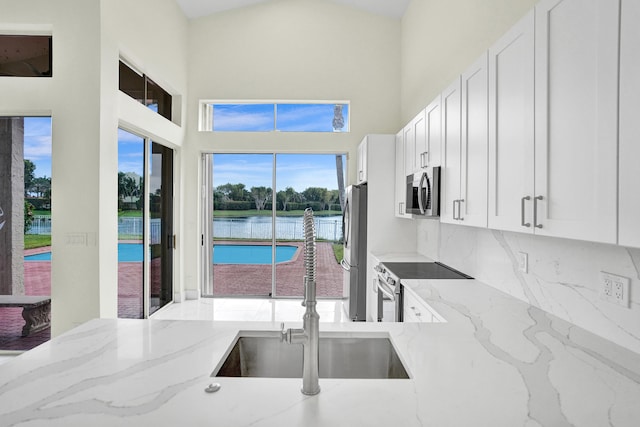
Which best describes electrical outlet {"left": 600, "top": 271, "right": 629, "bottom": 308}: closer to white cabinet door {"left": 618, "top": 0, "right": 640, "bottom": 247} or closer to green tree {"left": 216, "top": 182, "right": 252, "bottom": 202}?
white cabinet door {"left": 618, "top": 0, "right": 640, "bottom": 247}

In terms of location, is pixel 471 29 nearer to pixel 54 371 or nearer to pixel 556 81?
pixel 556 81

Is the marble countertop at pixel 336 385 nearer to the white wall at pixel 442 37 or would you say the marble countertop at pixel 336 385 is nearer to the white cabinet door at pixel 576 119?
the white cabinet door at pixel 576 119

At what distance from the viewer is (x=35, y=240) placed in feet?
10.6

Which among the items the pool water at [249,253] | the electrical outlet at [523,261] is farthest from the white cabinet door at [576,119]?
the pool water at [249,253]

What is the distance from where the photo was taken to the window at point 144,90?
3722 mm

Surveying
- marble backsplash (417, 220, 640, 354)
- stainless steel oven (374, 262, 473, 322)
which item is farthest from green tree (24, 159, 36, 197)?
marble backsplash (417, 220, 640, 354)

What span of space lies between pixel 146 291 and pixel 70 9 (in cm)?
284

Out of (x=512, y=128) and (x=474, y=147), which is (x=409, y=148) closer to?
(x=474, y=147)

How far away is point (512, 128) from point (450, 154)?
79cm

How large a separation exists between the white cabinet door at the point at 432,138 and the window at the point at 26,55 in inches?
124

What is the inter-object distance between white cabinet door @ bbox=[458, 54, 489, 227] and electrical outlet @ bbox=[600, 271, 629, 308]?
540 millimetres

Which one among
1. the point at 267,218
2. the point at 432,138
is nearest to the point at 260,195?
the point at 267,218

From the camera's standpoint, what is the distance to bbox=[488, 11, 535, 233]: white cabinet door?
149 centimetres

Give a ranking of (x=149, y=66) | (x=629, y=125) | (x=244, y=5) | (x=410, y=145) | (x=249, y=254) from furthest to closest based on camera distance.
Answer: (x=249, y=254)
(x=244, y=5)
(x=149, y=66)
(x=410, y=145)
(x=629, y=125)
